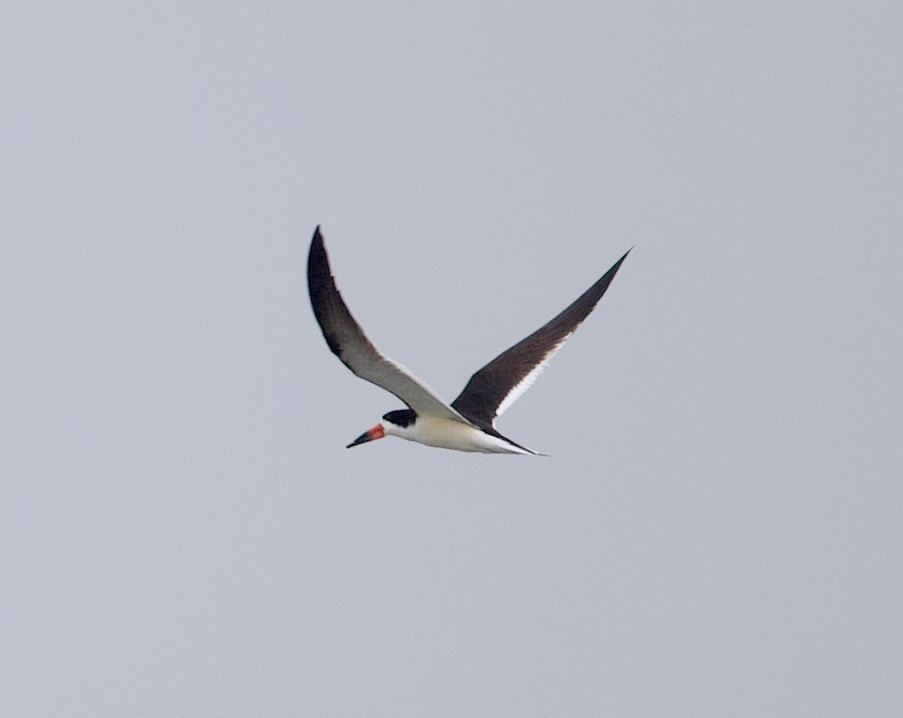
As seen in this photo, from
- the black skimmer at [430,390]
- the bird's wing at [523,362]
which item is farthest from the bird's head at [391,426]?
the bird's wing at [523,362]

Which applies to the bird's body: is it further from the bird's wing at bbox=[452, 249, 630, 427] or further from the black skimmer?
the bird's wing at bbox=[452, 249, 630, 427]

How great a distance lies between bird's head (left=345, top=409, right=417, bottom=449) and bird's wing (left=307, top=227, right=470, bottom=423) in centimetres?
160

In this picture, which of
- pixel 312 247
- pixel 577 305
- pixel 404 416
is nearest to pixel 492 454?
pixel 404 416

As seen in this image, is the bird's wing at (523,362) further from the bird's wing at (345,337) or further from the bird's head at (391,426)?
the bird's wing at (345,337)

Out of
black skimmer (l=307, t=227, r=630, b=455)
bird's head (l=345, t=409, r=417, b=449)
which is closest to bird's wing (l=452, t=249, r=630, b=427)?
black skimmer (l=307, t=227, r=630, b=455)

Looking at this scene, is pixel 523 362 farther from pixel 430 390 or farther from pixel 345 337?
pixel 345 337

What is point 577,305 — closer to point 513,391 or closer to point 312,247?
point 513,391

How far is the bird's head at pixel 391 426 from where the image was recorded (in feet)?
65.6

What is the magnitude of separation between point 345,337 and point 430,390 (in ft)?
3.54

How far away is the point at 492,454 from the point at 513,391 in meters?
1.87

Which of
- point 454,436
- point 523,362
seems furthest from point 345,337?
point 523,362

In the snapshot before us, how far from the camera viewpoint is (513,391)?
21.9 meters

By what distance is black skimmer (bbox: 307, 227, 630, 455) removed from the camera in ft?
54.7

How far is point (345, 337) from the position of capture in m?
16.9
